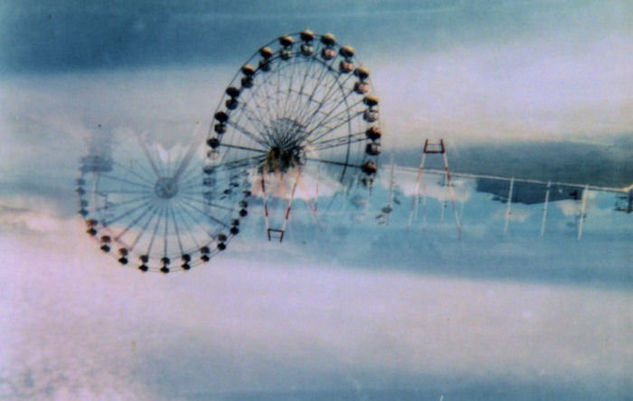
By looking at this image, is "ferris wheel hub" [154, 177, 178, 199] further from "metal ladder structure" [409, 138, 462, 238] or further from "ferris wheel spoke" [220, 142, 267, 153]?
"metal ladder structure" [409, 138, 462, 238]

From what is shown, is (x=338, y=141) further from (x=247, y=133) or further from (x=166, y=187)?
(x=166, y=187)

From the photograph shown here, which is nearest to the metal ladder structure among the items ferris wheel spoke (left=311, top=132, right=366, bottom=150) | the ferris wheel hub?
ferris wheel spoke (left=311, top=132, right=366, bottom=150)

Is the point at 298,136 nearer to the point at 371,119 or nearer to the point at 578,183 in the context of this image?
the point at 371,119

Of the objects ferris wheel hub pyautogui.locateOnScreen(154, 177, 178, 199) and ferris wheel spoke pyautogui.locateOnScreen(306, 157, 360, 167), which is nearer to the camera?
ferris wheel spoke pyautogui.locateOnScreen(306, 157, 360, 167)

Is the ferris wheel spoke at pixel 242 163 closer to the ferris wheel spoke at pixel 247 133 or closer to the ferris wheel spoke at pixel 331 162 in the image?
the ferris wheel spoke at pixel 247 133

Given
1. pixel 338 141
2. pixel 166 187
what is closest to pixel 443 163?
pixel 338 141

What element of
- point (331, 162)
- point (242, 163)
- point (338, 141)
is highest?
point (338, 141)

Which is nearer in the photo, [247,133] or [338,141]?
[338,141]

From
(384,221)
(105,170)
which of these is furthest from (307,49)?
(105,170)
